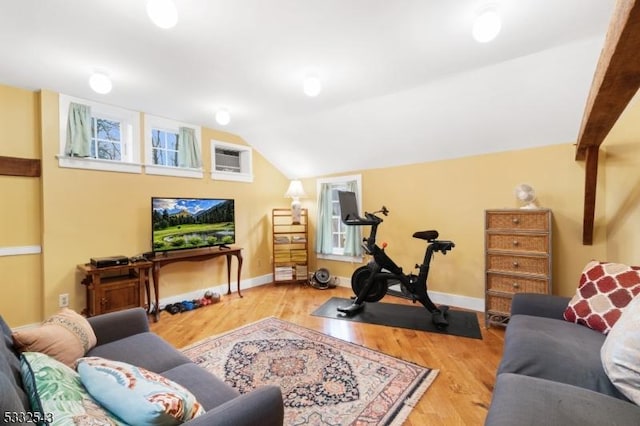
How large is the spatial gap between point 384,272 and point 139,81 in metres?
3.30

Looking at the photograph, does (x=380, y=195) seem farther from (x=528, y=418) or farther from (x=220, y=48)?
(x=528, y=418)

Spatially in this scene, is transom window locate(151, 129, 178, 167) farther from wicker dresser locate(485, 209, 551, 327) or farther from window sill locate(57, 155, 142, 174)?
wicker dresser locate(485, 209, 551, 327)

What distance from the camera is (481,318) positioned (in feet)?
10.6

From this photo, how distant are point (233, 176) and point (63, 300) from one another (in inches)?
99.8

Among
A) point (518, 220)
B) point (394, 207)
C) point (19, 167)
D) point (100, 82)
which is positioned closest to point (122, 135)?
point (19, 167)

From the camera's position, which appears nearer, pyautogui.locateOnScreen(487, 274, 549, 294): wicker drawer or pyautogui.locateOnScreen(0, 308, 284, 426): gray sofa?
pyautogui.locateOnScreen(0, 308, 284, 426): gray sofa

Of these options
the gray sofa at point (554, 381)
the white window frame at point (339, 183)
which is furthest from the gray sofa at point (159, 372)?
the white window frame at point (339, 183)

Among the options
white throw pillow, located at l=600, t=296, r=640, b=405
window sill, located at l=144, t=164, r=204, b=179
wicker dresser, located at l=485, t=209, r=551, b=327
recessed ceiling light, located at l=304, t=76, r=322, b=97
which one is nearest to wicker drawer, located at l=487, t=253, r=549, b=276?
wicker dresser, located at l=485, t=209, r=551, b=327

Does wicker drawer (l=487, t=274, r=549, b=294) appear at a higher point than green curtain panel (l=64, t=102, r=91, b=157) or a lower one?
lower

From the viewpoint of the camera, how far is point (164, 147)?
3842 mm

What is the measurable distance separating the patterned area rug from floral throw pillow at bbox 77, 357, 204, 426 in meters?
1.01

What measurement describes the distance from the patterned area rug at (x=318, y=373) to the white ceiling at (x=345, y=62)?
99.2 inches

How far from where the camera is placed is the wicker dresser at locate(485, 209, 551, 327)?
278 cm

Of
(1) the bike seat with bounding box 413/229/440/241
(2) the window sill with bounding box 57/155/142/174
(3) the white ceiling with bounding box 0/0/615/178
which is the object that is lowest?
(1) the bike seat with bounding box 413/229/440/241
